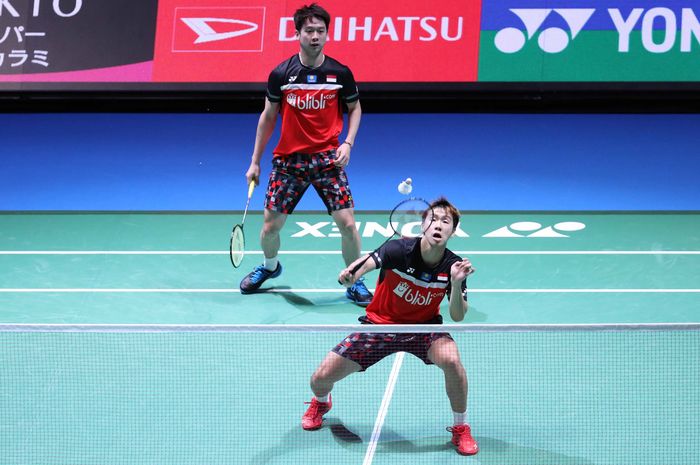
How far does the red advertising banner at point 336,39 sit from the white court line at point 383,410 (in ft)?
17.7

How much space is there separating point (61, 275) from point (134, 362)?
6.79 feet

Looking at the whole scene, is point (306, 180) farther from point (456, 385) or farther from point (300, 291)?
point (456, 385)

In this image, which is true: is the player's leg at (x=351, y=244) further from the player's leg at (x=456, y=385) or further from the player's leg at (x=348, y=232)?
the player's leg at (x=456, y=385)

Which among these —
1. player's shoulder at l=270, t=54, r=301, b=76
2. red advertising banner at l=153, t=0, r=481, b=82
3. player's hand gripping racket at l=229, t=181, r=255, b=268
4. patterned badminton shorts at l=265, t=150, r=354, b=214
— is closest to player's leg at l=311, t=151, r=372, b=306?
patterned badminton shorts at l=265, t=150, r=354, b=214

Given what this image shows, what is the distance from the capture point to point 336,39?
37.2 feet

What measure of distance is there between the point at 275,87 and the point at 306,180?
725mm

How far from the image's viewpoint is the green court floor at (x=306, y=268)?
300 inches

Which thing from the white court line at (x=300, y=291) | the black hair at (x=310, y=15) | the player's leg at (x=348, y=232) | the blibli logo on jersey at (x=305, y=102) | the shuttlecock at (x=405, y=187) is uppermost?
the black hair at (x=310, y=15)

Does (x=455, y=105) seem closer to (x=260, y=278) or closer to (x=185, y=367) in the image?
(x=260, y=278)

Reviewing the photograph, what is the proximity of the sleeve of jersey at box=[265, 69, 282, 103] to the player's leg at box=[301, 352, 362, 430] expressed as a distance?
2649 millimetres

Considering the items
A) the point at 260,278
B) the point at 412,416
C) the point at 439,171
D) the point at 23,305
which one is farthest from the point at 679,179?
the point at 23,305

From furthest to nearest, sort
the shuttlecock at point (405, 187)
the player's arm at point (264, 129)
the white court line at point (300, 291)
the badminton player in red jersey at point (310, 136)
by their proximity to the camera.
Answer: the white court line at point (300, 291) → the player's arm at point (264, 129) → the badminton player in red jersey at point (310, 136) → the shuttlecock at point (405, 187)

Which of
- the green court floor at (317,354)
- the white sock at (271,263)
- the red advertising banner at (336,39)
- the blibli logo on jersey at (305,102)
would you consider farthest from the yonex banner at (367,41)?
the white sock at (271,263)

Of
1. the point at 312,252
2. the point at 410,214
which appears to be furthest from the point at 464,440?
the point at 312,252
